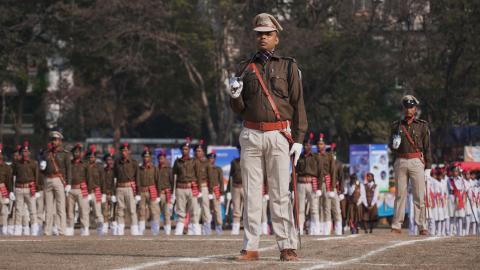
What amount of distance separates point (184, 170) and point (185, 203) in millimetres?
910

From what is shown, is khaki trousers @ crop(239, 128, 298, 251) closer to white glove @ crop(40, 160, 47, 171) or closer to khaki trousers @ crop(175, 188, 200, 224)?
white glove @ crop(40, 160, 47, 171)

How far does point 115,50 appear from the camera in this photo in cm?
5125

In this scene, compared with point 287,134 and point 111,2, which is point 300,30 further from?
point 287,134

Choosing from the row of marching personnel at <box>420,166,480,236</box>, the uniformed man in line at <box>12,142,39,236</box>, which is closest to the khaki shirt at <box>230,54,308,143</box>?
the uniformed man in line at <box>12,142,39,236</box>

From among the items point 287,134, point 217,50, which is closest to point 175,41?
point 217,50

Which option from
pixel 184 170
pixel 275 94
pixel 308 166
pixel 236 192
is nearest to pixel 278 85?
pixel 275 94

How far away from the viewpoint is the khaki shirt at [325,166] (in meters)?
28.1

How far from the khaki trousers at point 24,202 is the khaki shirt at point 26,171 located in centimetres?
24

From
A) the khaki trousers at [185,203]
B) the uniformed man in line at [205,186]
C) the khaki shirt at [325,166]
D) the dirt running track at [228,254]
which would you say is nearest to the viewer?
the dirt running track at [228,254]

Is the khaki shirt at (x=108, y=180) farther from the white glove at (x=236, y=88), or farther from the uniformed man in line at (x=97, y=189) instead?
the white glove at (x=236, y=88)

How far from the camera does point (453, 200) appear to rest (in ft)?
107

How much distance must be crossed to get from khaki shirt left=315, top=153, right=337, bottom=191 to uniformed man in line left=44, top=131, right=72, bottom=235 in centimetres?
580

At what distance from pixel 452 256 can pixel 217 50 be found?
38.8 meters

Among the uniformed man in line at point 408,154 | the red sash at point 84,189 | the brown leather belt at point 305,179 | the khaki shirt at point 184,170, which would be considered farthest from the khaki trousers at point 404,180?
the red sash at point 84,189
